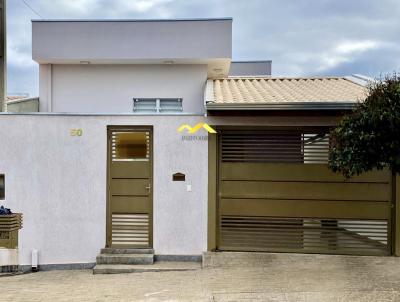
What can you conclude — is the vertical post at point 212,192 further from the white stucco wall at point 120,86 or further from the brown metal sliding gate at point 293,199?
the white stucco wall at point 120,86

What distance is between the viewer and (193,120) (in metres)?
9.07

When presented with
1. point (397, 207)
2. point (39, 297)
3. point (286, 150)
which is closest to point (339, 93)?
point (286, 150)

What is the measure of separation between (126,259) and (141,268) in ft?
1.51

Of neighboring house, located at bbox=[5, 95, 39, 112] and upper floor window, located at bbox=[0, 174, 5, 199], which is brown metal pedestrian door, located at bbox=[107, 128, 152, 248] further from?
neighboring house, located at bbox=[5, 95, 39, 112]

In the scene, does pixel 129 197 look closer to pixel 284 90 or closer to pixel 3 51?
pixel 284 90

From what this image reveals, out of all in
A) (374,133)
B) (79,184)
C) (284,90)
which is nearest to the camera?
(374,133)

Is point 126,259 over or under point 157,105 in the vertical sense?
under

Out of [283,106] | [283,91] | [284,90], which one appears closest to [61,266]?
[283,106]

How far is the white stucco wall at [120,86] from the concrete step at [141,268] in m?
5.97

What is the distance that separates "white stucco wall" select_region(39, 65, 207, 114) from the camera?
1353 cm

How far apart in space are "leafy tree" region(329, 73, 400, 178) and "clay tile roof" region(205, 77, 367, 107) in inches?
62.5

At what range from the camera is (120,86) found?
13531 millimetres

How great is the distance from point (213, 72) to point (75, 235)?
8.04m

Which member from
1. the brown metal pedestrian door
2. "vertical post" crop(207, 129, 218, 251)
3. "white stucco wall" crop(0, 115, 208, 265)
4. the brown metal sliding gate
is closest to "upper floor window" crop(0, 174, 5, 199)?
"white stucco wall" crop(0, 115, 208, 265)
